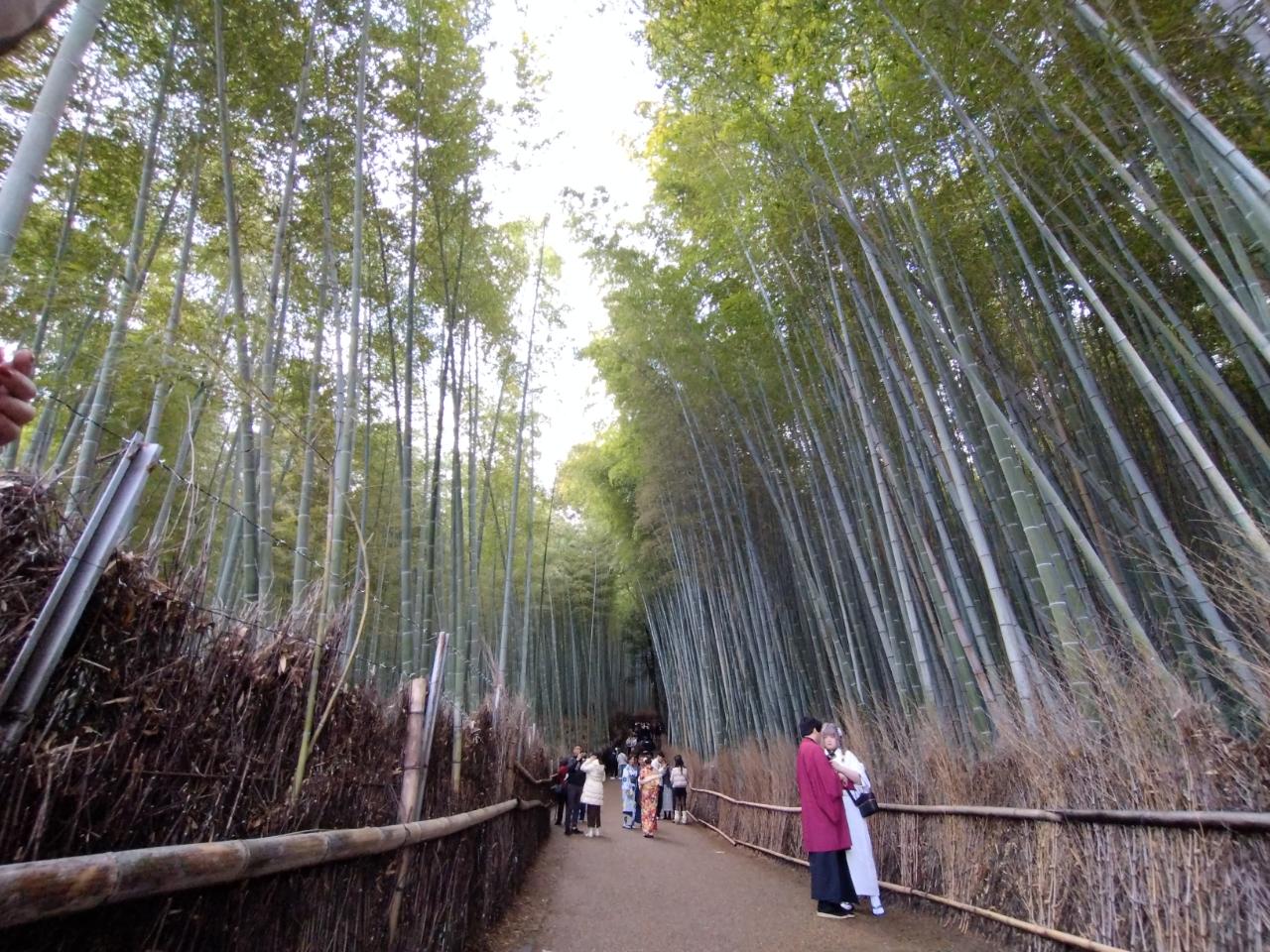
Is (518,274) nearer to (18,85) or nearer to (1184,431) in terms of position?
(18,85)

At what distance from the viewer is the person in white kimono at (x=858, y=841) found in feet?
11.2

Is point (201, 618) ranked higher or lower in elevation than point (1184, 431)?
lower

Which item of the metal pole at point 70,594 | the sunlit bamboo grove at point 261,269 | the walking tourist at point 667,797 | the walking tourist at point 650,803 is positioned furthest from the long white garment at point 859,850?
the walking tourist at point 667,797

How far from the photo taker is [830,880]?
3.39 meters

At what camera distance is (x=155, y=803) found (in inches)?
44.5

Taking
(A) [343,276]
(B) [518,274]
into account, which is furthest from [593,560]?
(A) [343,276]

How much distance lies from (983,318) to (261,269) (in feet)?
16.6

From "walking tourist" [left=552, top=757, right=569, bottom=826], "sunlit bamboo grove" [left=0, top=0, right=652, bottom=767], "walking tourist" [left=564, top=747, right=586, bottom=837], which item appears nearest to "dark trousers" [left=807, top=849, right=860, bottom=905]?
"sunlit bamboo grove" [left=0, top=0, right=652, bottom=767]

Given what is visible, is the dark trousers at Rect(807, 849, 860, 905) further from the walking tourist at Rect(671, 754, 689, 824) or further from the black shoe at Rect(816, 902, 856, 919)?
the walking tourist at Rect(671, 754, 689, 824)

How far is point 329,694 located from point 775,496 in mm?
4456

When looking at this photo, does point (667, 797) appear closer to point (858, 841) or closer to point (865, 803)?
point (858, 841)

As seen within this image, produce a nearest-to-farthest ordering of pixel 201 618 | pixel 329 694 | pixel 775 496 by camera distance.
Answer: pixel 201 618 → pixel 329 694 → pixel 775 496

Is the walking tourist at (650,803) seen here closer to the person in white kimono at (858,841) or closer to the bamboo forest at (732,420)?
the bamboo forest at (732,420)

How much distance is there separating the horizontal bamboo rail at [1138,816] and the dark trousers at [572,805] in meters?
5.42
